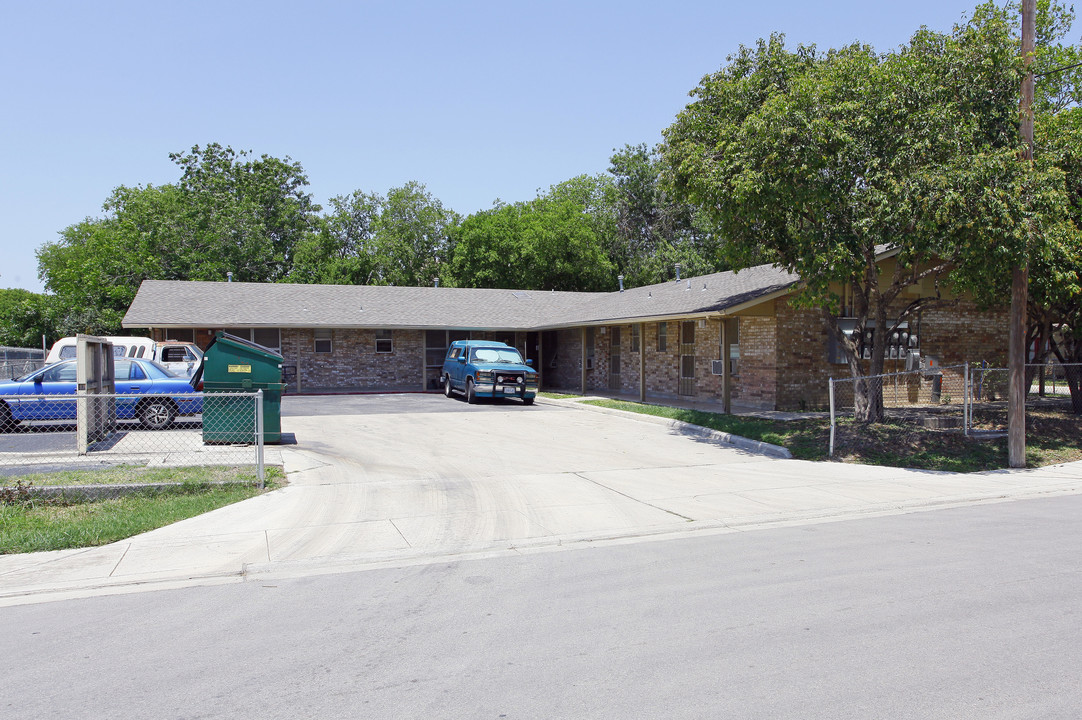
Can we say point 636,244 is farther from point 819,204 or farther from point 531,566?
point 531,566

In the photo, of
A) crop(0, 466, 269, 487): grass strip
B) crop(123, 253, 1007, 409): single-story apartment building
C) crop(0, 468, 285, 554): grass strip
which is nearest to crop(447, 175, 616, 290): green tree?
crop(123, 253, 1007, 409): single-story apartment building

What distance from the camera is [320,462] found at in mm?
12203

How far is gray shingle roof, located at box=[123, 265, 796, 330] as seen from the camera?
24.4 meters

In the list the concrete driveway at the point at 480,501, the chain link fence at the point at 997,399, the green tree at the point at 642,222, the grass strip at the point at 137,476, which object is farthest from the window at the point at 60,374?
the green tree at the point at 642,222

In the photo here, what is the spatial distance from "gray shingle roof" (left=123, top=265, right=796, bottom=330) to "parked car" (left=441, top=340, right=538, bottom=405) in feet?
10.3

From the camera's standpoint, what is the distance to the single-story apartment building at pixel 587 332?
19.4m

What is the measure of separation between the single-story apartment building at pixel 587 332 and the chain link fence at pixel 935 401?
70 cm

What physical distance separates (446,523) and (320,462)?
461 centimetres

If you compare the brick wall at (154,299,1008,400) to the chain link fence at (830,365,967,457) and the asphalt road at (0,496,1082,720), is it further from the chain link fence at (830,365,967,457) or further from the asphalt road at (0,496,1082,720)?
the asphalt road at (0,496,1082,720)

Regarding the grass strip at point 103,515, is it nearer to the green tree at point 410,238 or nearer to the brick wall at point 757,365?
the brick wall at point 757,365

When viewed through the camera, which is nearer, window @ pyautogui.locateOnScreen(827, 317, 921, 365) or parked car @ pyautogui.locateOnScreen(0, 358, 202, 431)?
parked car @ pyautogui.locateOnScreen(0, 358, 202, 431)

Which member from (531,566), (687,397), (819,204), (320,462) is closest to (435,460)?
(320,462)

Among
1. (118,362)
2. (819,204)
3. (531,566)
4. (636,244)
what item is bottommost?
(531,566)

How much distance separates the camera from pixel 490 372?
911 inches
